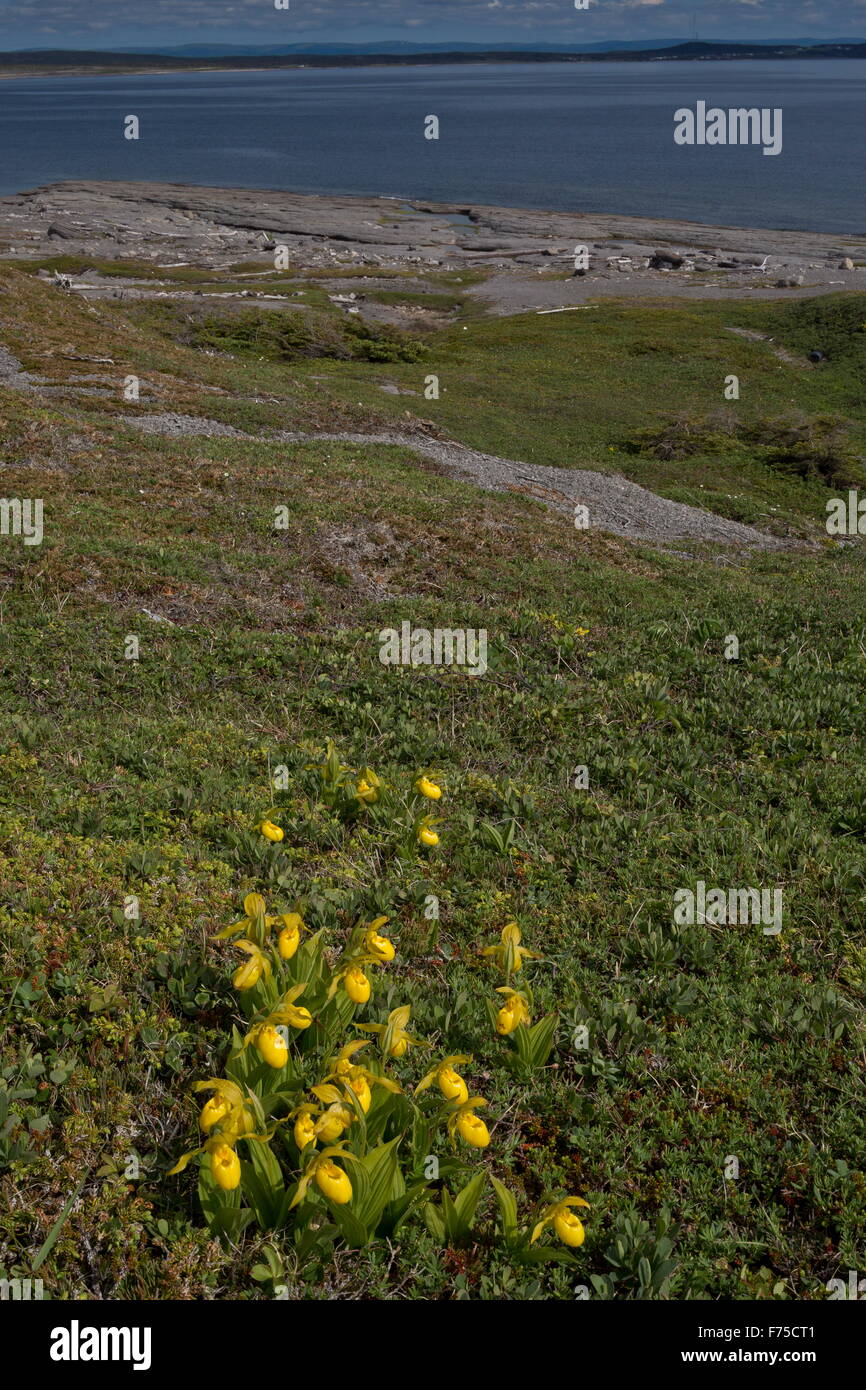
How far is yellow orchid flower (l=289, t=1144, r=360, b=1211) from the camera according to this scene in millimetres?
3889

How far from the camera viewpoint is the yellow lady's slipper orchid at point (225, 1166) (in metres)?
3.87

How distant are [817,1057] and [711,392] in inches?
1798

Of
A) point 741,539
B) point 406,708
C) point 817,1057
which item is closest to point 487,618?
point 406,708

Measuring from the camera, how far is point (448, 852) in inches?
312

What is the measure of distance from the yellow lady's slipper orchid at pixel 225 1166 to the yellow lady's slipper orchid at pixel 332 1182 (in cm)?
35

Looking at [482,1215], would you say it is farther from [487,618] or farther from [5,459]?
[5,459]

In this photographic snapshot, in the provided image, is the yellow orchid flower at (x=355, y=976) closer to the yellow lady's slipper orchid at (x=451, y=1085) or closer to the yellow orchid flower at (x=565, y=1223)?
the yellow lady's slipper orchid at (x=451, y=1085)

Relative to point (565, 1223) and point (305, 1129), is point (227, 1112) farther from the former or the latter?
point (565, 1223)

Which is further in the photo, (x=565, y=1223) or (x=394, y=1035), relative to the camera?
(x=394, y=1035)

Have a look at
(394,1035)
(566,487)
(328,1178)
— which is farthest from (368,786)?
(566,487)
